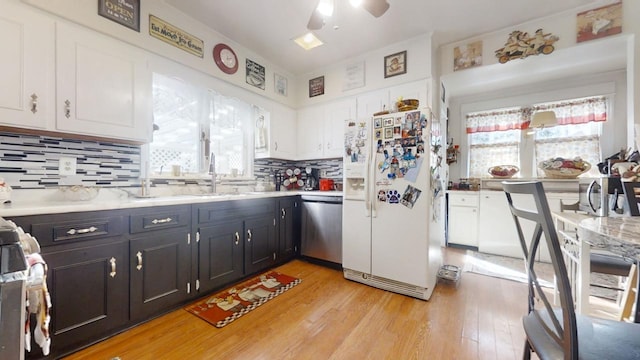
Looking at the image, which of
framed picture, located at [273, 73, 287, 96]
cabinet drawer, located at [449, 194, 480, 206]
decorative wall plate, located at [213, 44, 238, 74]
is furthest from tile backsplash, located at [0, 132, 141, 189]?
cabinet drawer, located at [449, 194, 480, 206]

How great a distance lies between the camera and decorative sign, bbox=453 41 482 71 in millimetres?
2707

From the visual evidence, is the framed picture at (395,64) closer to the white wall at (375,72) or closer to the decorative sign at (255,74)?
the white wall at (375,72)

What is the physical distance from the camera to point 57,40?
1.63 metres

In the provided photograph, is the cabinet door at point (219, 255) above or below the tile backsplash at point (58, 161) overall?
below

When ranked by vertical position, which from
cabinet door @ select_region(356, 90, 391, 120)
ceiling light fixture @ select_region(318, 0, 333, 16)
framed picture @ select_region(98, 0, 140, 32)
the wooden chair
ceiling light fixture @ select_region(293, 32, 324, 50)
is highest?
ceiling light fixture @ select_region(293, 32, 324, 50)

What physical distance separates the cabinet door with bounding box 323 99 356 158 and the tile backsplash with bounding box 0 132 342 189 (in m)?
1.98

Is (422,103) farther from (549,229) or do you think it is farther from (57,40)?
(57,40)

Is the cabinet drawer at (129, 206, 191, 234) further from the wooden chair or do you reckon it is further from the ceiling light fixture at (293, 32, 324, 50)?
the wooden chair

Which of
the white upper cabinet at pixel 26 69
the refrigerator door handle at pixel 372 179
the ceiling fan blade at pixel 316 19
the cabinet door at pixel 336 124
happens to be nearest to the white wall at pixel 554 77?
the cabinet door at pixel 336 124

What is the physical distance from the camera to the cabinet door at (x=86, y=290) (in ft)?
4.40

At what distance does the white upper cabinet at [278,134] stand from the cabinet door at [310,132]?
123mm

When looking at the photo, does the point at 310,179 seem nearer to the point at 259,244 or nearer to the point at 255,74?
the point at 259,244

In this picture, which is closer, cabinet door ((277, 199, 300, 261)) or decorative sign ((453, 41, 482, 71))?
decorative sign ((453, 41, 482, 71))

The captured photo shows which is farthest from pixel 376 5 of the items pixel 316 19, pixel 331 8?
pixel 316 19
